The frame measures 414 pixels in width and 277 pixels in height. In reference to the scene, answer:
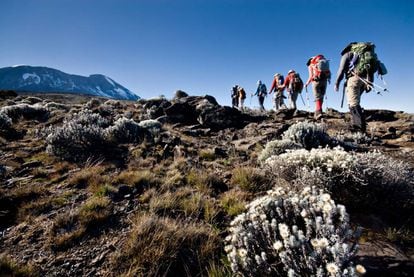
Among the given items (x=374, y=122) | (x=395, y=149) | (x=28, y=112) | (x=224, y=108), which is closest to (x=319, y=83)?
(x=374, y=122)

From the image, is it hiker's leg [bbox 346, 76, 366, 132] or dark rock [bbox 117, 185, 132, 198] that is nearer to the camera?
dark rock [bbox 117, 185, 132, 198]

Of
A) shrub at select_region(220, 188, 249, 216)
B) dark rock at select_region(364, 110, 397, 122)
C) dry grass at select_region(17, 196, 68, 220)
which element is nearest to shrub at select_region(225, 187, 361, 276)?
shrub at select_region(220, 188, 249, 216)

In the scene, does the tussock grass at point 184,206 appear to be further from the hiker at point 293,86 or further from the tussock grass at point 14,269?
the hiker at point 293,86

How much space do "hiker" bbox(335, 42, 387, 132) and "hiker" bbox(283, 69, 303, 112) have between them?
8.21 meters

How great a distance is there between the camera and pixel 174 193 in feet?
14.3

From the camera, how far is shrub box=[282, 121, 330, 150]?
6.65 metres

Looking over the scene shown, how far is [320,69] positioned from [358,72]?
3702mm

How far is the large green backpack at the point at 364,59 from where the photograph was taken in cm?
787

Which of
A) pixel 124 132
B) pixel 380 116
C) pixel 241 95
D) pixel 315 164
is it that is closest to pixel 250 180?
pixel 315 164

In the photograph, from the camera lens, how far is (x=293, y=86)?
16797 mm

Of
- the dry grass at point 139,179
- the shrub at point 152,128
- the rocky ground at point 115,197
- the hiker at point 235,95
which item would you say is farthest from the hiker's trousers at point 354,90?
the hiker at point 235,95

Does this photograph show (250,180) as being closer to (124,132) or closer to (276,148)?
(276,148)

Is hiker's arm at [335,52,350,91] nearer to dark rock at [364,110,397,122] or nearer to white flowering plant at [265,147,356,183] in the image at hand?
dark rock at [364,110,397,122]

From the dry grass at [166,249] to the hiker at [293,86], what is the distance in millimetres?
14841
